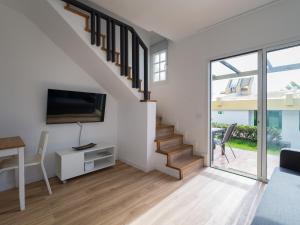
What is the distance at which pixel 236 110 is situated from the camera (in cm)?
340

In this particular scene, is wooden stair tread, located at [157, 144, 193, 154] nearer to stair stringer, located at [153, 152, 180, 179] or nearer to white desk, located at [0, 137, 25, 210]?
stair stringer, located at [153, 152, 180, 179]

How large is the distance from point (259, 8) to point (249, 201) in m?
2.74

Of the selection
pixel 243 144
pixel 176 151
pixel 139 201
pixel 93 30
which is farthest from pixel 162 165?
pixel 93 30

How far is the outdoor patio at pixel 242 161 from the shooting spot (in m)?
2.51

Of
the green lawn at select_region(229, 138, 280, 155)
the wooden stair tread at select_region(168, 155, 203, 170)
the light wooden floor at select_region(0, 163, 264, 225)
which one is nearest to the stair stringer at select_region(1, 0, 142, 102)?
the wooden stair tread at select_region(168, 155, 203, 170)

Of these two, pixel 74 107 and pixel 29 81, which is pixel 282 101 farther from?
pixel 29 81

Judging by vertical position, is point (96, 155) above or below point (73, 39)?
below

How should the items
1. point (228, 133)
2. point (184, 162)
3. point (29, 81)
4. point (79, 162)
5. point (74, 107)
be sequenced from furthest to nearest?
point (228, 133) < point (184, 162) < point (74, 107) < point (79, 162) < point (29, 81)

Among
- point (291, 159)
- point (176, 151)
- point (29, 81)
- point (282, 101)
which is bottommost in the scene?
point (176, 151)

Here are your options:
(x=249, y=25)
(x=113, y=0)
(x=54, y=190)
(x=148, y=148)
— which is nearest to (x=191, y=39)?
(x=249, y=25)

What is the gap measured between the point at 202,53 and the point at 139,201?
9.22 ft

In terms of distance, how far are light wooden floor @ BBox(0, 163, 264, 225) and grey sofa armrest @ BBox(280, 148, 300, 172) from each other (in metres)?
0.55

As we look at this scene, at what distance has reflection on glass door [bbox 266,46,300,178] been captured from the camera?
7.45ft

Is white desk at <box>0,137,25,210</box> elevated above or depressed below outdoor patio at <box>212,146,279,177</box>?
above
